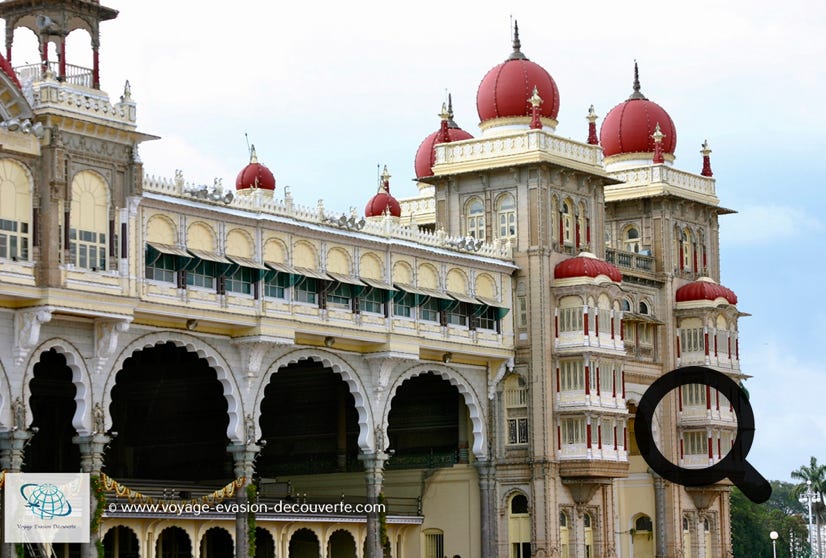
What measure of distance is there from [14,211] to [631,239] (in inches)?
1497

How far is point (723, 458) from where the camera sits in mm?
80000

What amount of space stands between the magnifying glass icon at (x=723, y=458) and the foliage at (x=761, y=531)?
39998mm

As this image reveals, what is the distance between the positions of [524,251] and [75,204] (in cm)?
2428

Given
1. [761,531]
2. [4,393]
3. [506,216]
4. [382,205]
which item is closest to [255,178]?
[382,205]

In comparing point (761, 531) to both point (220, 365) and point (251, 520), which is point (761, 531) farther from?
point (220, 365)

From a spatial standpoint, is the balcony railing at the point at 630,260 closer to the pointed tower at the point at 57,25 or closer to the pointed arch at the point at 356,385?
the pointed arch at the point at 356,385

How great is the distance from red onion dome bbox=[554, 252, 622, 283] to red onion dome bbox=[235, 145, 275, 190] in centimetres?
1436

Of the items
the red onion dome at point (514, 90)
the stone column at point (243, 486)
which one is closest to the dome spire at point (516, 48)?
the red onion dome at point (514, 90)

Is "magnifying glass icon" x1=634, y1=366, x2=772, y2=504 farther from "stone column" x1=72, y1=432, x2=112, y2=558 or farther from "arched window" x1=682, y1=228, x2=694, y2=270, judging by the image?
"stone column" x1=72, y1=432, x2=112, y2=558

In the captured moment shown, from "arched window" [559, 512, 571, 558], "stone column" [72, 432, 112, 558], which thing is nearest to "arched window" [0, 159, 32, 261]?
"stone column" [72, 432, 112, 558]

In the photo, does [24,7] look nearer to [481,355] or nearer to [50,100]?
[50,100]

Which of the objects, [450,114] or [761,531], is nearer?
[450,114]

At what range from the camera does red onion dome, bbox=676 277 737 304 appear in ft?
265

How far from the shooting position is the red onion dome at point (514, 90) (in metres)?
74.9
